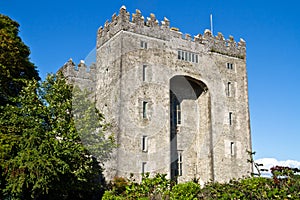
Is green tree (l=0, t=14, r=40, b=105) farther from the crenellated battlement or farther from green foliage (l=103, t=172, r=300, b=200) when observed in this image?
green foliage (l=103, t=172, r=300, b=200)

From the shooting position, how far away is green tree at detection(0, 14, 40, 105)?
22.5 m

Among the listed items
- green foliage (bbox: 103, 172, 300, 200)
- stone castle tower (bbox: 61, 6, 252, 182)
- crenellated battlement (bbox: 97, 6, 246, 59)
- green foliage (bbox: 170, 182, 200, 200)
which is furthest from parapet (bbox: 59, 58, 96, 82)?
green foliage (bbox: 170, 182, 200, 200)

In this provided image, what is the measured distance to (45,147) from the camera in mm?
19125

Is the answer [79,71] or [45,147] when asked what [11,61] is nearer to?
[45,147]

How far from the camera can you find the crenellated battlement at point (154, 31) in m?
29.1

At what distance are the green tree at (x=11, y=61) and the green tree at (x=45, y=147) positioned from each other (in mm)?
1098

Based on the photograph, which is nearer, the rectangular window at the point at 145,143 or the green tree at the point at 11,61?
the green tree at the point at 11,61

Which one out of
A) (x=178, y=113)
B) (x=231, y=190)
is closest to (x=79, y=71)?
(x=178, y=113)

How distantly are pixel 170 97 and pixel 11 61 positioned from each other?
13250 mm

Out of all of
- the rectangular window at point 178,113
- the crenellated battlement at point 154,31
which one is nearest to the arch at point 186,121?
the rectangular window at point 178,113

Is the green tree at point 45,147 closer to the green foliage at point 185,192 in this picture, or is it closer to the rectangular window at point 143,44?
the green foliage at point 185,192

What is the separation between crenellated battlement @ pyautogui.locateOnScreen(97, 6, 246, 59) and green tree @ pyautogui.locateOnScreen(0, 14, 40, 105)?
22.6 feet

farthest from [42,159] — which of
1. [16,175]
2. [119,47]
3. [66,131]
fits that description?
[119,47]

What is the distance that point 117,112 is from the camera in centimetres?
2709
